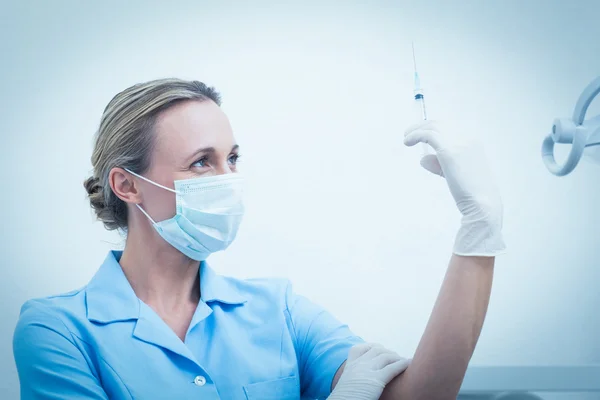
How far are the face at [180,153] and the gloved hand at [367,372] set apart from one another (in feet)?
1.60

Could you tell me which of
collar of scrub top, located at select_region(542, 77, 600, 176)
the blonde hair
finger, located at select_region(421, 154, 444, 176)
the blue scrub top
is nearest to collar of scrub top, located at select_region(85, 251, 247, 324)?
the blue scrub top

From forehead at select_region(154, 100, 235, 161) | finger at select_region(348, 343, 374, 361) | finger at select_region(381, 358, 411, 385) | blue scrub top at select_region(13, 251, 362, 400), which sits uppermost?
forehead at select_region(154, 100, 235, 161)

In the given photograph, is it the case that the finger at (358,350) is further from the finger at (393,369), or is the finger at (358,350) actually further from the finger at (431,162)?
the finger at (431,162)

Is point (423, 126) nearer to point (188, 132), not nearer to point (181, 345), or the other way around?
point (188, 132)

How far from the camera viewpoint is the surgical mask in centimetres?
121

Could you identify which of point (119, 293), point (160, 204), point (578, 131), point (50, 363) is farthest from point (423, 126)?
point (50, 363)

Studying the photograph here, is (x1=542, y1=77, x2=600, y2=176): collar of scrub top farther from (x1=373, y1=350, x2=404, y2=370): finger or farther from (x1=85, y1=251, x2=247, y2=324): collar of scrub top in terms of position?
(x1=85, y1=251, x2=247, y2=324): collar of scrub top

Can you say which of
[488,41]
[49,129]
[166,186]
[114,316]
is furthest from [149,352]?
[488,41]

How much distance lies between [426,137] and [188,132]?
0.51 m

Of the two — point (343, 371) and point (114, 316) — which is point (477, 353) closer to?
point (343, 371)

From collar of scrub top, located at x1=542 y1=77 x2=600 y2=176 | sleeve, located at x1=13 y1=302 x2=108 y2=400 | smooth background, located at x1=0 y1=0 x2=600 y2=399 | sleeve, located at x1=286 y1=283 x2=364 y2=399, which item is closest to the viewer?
sleeve, located at x1=13 y1=302 x2=108 y2=400

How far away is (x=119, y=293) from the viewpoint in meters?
1.19

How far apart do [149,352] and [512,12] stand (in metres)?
1.43

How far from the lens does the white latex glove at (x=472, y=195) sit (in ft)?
3.34
